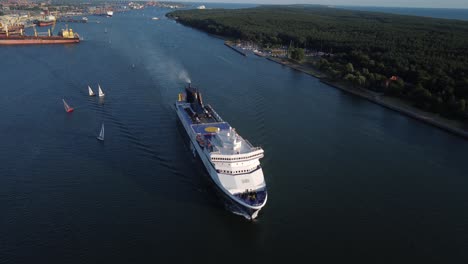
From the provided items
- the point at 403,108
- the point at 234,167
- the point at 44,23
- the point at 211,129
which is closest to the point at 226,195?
the point at 234,167

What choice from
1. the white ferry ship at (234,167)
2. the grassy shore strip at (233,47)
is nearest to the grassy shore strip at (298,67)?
the grassy shore strip at (233,47)

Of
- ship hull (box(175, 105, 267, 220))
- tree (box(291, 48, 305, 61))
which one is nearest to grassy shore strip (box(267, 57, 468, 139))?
tree (box(291, 48, 305, 61))

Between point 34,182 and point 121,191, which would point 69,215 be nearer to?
point 121,191

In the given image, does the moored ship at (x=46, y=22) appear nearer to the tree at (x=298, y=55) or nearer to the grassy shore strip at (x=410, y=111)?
the tree at (x=298, y=55)

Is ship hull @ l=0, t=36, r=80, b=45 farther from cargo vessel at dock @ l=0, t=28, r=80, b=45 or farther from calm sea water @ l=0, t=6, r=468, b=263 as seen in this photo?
calm sea water @ l=0, t=6, r=468, b=263

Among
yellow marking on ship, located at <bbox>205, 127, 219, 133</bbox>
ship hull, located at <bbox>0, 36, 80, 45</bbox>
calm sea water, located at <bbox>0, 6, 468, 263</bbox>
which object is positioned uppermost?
ship hull, located at <bbox>0, 36, 80, 45</bbox>

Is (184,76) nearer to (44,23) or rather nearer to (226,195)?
(226,195)
